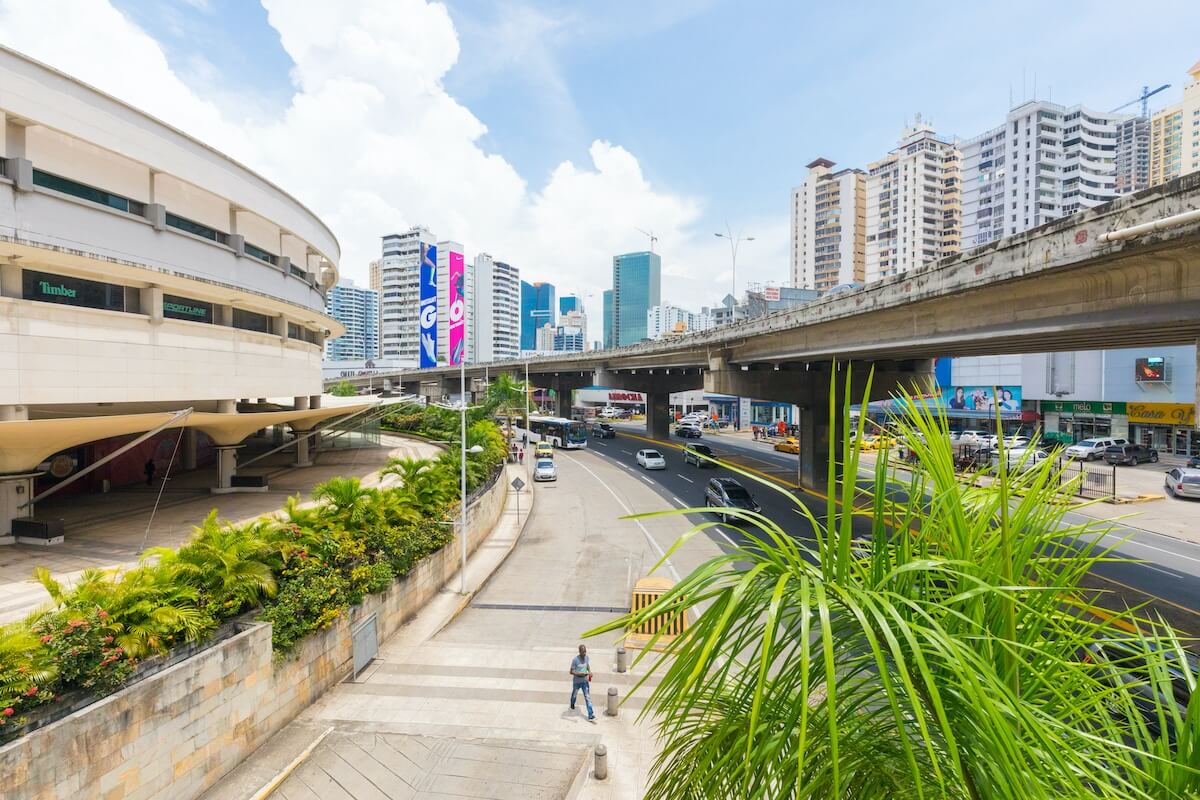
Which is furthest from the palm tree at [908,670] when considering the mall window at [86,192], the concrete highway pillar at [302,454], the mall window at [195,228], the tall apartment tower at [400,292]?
the tall apartment tower at [400,292]

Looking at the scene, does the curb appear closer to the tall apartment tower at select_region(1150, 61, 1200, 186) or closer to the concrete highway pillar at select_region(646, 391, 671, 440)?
the concrete highway pillar at select_region(646, 391, 671, 440)

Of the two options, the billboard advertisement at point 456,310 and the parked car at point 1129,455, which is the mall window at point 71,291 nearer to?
the billboard advertisement at point 456,310

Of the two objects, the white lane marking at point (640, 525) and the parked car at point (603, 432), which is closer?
the white lane marking at point (640, 525)

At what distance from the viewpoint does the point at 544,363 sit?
7150 cm

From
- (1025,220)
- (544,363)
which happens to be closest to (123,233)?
(544,363)

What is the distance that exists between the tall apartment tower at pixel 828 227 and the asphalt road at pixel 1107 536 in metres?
78.9

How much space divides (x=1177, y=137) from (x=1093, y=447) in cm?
14967

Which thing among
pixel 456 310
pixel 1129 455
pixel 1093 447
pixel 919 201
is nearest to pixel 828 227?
pixel 919 201

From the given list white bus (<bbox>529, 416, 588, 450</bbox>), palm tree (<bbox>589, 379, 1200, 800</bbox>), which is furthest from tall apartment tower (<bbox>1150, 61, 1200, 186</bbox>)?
palm tree (<bbox>589, 379, 1200, 800</bbox>)

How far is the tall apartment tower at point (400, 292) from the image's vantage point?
133375 millimetres

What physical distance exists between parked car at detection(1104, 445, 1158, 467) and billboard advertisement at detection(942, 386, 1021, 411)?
34.1 ft

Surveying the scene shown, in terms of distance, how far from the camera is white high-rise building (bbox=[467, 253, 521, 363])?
144000 millimetres

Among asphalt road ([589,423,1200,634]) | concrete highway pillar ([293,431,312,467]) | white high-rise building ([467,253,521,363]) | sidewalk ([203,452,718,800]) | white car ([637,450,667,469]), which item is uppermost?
white high-rise building ([467,253,521,363])

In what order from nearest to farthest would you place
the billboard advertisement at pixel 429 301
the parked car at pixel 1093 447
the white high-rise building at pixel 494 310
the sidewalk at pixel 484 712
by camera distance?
the sidewalk at pixel 484 712 < the billboard advertisement at pixel 429 301 < the parked car at pixel 1093 447 < the white high-rise building at pixel 494 310
